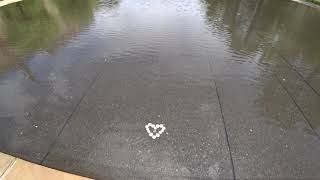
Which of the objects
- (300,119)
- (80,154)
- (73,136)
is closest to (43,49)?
(73,136)

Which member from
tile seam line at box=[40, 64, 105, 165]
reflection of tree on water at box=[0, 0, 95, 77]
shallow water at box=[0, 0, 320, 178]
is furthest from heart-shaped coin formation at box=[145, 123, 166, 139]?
reflection of tree on water at box=[0, 0, 95, 77]

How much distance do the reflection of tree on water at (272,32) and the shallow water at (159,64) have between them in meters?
0.04

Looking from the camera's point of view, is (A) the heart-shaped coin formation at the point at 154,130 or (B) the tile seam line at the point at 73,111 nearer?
(B) the tile seam line at the point at 73,111

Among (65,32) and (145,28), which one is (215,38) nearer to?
(145,28)

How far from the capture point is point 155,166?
4.19 meters

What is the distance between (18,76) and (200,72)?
15.7 feet

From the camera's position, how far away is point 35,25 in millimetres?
9719

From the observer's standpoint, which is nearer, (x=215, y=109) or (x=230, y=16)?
(x=215, y=109)

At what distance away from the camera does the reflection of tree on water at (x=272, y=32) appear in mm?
6238

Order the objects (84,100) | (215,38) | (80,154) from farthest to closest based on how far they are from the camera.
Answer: (215,38), (84,100), (80,154)

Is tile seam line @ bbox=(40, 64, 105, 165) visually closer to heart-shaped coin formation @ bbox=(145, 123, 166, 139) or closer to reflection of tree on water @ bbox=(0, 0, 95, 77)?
heart-shaped coin formation @ bbox=(145, 123, 166, 139)

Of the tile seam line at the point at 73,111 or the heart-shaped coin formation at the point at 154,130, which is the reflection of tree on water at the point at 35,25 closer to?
the tile seam line at the point at 73,111

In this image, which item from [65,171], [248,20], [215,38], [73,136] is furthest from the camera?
[248,20]

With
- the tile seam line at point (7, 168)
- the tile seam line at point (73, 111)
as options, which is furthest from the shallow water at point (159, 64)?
the tile seam line at point (7, 168)
